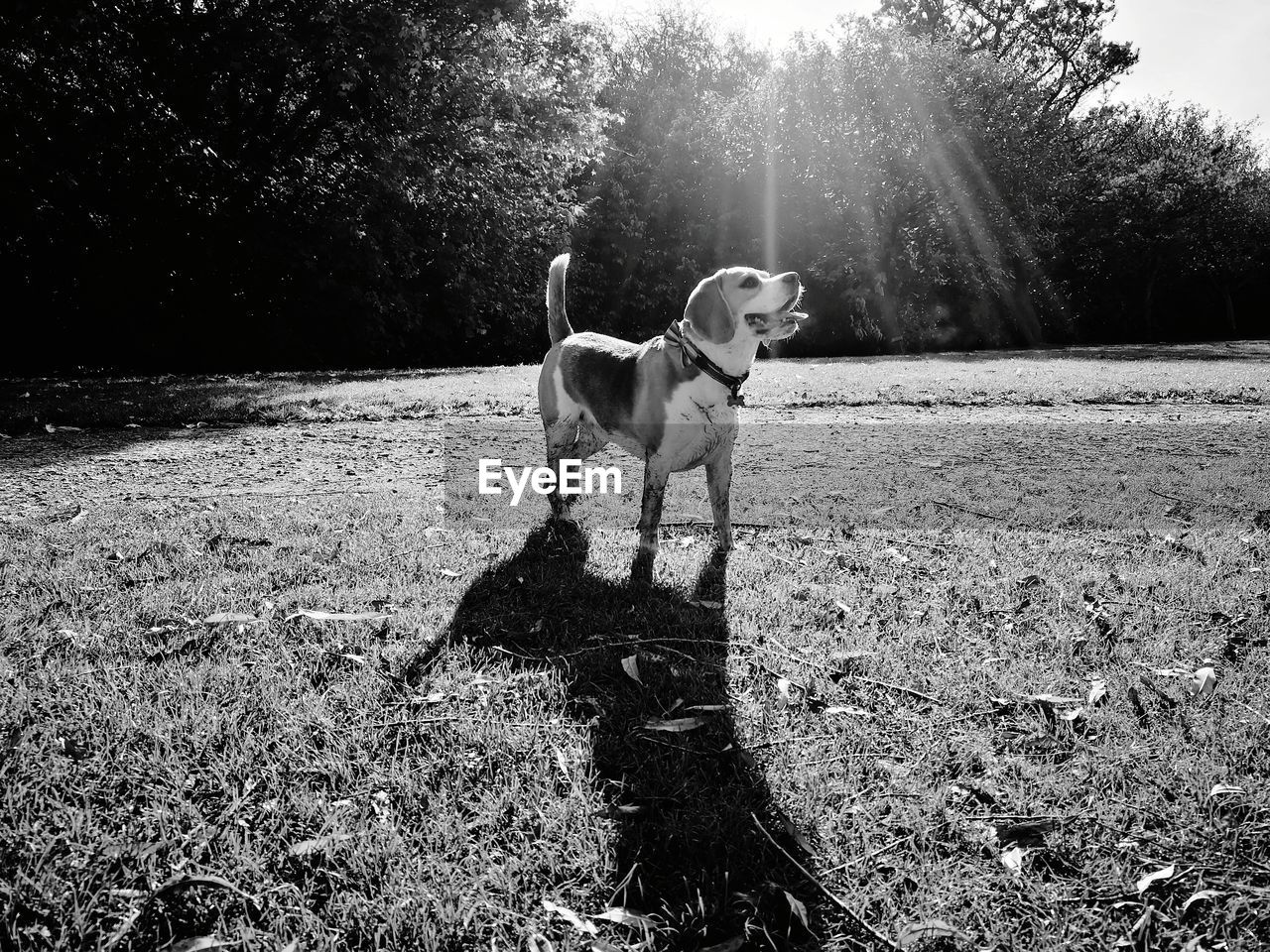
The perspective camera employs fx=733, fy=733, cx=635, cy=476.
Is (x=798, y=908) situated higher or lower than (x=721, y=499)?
lower

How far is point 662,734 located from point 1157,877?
137 cm

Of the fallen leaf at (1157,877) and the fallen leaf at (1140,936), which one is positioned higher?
the fallen leaf at (1157,877)

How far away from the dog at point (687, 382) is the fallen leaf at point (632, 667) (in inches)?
37.4

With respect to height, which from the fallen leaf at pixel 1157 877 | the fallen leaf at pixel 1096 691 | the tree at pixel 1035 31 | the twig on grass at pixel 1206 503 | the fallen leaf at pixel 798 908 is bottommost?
the fallen leaf at pixel 798 908

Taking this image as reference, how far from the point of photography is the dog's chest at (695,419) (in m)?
3.95

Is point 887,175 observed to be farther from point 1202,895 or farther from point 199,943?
point 199,943

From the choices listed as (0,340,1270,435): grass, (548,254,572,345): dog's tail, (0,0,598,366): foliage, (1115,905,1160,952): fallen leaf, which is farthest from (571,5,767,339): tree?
(1115,905,1160,952): fallen leaf

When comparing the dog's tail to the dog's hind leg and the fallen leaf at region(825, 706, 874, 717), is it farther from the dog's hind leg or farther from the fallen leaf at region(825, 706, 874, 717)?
the fallen leaf at region(825, 706, 874, 717)

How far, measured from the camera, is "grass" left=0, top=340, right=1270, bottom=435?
29.0ft

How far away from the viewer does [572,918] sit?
1723 mm

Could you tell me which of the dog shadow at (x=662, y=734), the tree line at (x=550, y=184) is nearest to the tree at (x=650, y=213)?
the tree line at (x=550, y=184)

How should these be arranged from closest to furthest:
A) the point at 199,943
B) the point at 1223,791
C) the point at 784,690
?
the point at 199,943 → the point at 1223,791 → the point at 784,690

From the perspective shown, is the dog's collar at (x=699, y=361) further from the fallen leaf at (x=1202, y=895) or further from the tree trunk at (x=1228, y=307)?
the tree trunk at (x=1228, y=307)

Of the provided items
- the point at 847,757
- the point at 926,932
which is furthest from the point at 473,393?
the point at 926,932
